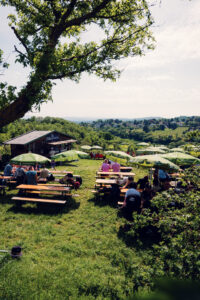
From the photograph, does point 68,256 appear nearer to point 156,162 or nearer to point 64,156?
point 156,162

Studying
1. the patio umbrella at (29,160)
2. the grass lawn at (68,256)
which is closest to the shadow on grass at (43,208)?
the grass lawn at (68,256)

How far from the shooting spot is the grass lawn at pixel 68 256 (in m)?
4.41

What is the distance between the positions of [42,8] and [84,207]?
8.60 m

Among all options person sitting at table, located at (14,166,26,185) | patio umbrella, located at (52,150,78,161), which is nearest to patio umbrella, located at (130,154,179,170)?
patio umbrella, located at (52,150,78,161)

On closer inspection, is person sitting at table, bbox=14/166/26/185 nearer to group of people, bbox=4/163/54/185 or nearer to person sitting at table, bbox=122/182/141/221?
group of people, bbox=4/163/54/185

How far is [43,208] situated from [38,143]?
26857 mm

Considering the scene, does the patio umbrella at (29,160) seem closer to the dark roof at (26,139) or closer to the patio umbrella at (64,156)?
the patio umbrella at (64,156)

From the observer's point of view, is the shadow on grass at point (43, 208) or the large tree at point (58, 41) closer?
the large tree at point (58, 41)

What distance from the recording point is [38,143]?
34.8 meters

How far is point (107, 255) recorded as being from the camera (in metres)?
5.88

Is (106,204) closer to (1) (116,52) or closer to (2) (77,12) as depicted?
(1) (116,52)

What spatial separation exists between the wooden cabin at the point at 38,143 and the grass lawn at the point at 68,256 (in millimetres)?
24730

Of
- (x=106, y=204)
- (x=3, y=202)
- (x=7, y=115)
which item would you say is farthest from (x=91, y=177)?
(x=7, y=115)

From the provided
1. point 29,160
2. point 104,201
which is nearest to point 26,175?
point 29,160
